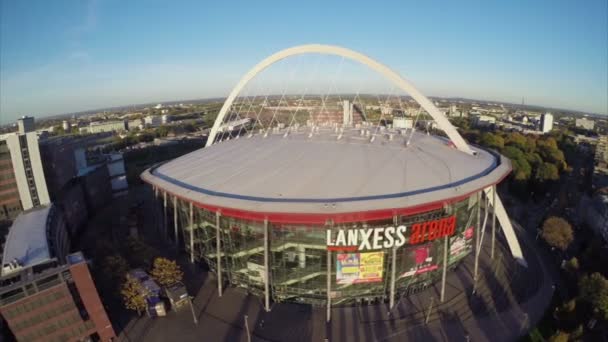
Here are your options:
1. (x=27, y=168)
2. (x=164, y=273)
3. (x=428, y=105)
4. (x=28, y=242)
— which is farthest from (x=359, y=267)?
(x=27, y=168)

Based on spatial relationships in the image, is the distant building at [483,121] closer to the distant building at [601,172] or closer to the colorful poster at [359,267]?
the distant building at [601,172]

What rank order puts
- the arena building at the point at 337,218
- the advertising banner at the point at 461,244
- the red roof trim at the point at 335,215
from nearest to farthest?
1. the red roof trim at the point at 335,215
2. the arena building at the point at 337,218
3. the advertising banner at the point at 461,244

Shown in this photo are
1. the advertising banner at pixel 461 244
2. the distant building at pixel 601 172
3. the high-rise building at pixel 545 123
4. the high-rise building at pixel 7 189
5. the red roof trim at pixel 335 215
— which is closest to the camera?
the red roof trim at pixel 335 215

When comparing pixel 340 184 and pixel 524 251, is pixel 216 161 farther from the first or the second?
pixel 524 251

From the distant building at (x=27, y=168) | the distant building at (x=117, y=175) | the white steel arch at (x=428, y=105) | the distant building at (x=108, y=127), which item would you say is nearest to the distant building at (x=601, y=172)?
the white steel arch at (x=428, y=105)

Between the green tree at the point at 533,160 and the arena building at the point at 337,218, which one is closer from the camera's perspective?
the arena building at the point at 337,218

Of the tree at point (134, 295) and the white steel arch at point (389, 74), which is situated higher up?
the white steel arch at point (389, 74)
